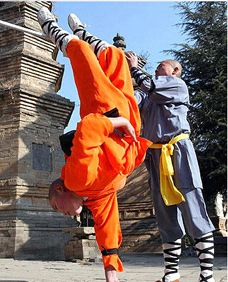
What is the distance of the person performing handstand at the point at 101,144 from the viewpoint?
278 centimetres

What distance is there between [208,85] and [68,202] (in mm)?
9974

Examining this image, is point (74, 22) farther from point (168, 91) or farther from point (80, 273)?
point (80, 273)

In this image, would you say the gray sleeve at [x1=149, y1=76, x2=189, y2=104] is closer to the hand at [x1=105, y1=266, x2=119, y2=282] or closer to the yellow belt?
the yellow belt

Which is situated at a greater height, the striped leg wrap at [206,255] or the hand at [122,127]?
the hand at [122,127]

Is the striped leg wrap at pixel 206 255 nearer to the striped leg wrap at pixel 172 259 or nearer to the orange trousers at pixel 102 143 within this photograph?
the striped leg wrap at pixel 172 259

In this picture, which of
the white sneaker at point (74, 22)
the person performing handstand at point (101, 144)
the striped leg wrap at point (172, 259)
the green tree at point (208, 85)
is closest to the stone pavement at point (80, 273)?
the striped leg wrap at point (172, 259)

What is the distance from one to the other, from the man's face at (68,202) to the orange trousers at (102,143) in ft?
0.22

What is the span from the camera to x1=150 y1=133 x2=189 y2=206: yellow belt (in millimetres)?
3324

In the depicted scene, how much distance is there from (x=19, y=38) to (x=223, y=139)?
→ 5.44 meters

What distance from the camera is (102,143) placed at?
2.88 metres

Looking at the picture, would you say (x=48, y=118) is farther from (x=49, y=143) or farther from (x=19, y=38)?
(x=19, y=38)

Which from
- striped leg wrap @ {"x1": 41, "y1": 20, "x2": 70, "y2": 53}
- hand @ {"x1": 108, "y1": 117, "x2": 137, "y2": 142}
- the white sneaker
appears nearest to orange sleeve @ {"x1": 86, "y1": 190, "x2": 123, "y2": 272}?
hand @ {"x1": 108, "y1": 117, "x2": 137, "y2": 142}

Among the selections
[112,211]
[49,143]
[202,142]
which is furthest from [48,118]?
[112,211]

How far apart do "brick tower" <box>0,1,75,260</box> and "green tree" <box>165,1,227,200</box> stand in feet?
11.7
